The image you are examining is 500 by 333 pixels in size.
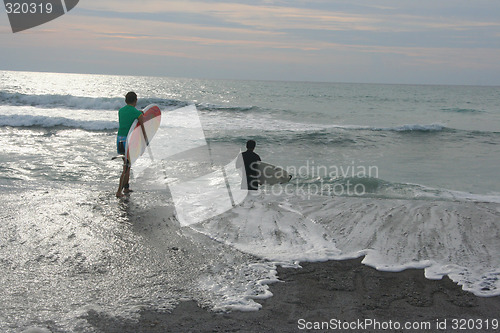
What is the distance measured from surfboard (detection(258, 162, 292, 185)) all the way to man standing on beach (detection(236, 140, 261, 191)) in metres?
0.26

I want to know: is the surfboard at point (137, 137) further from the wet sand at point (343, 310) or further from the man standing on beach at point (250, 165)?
the wet sand at point (343, 310)

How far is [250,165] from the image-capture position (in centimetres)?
788

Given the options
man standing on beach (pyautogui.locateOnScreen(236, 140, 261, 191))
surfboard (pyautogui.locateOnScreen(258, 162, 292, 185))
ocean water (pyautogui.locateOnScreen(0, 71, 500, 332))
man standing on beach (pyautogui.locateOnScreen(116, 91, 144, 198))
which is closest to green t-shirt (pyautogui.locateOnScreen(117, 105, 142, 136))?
man standing on beach (pyautogui.locateOnScreen(116, 91, 144, 198))

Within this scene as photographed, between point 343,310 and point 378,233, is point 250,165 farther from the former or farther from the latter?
point 343,310

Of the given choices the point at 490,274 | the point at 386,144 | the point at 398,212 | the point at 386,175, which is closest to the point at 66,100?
the point at 386,144

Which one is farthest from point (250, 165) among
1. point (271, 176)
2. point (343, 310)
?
point (343, 310)

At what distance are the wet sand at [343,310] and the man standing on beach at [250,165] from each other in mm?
3480

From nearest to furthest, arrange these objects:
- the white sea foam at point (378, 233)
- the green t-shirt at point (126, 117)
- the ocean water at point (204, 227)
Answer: the ocean water at point (204, 227) < the white sea foam at point (378, 233) < the green t-shirt at point (126, 117)

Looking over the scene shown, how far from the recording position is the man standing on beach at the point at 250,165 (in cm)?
781

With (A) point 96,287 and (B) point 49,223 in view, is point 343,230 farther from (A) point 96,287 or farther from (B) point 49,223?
(B) point 49,223

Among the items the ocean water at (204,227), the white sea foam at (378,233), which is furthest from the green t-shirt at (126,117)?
the white sea foam at (378,233)

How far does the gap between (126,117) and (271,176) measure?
3107 mm

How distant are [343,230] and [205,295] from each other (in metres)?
2.81

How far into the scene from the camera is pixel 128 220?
6.16 metres
